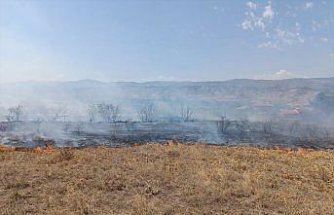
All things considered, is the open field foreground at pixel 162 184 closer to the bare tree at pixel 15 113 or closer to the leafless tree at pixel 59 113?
the bare tree at pixel 15 113

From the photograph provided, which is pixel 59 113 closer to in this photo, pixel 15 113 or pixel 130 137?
pixel 15 113

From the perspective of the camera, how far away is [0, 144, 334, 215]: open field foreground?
40.3ft

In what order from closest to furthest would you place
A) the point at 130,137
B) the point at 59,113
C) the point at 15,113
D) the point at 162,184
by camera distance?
the point at 162,184 → the point at 130,137 → the point at 15,113 → the point at 59,113

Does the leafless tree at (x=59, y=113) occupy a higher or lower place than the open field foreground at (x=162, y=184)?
lower

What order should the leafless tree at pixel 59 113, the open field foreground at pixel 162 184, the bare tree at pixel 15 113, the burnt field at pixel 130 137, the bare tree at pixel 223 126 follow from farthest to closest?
the leafless tree at pixel 59 113 → the bare tree at pixel 15 113 → the bare tree at pixel 223 126 → the burnt field at pixel 130 137 → the open field foreground at pixel 162 184

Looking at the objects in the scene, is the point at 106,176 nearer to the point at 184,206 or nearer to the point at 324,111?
the point at 184,206

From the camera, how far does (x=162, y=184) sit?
583 inches

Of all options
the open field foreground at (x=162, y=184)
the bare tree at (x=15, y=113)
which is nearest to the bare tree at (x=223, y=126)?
the open field foreground at (x=162, y=184)

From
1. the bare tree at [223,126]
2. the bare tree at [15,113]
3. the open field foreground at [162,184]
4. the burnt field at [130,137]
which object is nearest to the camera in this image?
the open field foreground at [162,184]

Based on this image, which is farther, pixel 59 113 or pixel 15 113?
pixel 59 113

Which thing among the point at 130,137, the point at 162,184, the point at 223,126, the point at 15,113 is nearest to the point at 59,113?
the point at 15,113

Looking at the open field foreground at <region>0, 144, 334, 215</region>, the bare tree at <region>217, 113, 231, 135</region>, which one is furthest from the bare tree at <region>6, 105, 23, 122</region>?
the open field foreground at <region>0, 144, 334, 215</region>

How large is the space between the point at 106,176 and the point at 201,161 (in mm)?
5012

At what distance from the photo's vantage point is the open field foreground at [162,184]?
40.3 ft
